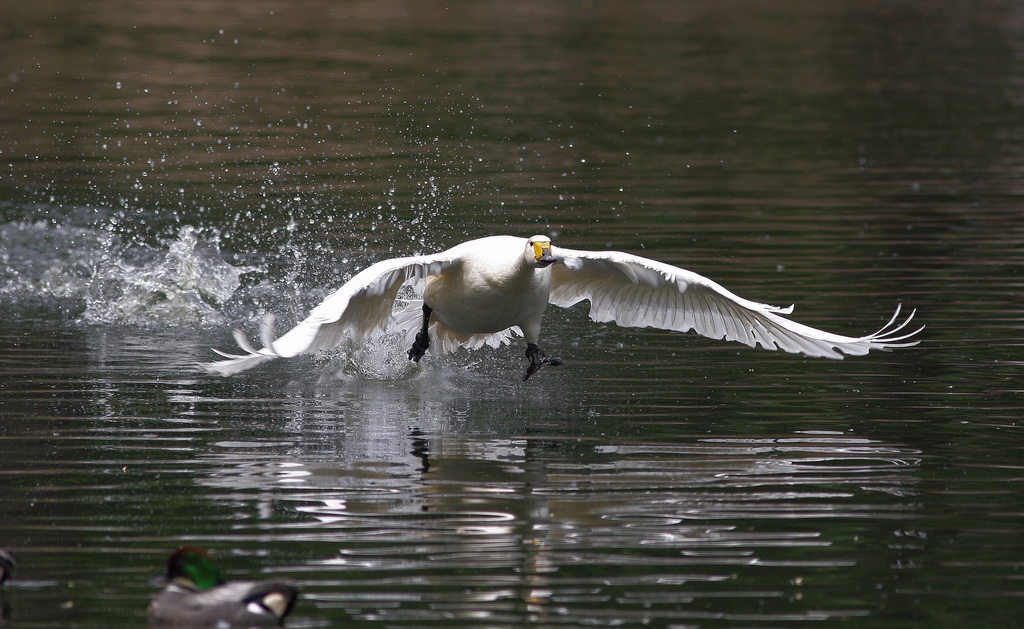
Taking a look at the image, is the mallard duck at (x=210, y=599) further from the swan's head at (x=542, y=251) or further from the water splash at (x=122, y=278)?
the water splash at (x=122, y=278)

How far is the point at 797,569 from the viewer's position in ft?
24.5

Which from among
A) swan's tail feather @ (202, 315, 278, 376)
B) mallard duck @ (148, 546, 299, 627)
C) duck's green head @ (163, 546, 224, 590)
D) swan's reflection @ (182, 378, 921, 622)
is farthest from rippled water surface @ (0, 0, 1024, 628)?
swan's tail feather @ (202, 315, 278, 376)

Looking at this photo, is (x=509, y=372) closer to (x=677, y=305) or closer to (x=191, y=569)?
(x=677, y=305)

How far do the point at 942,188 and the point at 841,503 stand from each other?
39.7 feet

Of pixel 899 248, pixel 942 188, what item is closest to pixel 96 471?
pixel 899 248

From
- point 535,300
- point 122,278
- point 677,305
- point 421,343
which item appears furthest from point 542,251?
point 122,278

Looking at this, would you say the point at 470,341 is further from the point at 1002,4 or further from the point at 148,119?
the point at 1002,4

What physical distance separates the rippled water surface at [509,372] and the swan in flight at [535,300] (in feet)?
1.54

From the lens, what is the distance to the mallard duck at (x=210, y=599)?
6.46m

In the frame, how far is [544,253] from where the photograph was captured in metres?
9.99

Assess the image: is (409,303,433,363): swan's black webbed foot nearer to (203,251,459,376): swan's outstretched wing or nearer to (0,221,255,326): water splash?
(203,251,459,376): swan's outstretched wing

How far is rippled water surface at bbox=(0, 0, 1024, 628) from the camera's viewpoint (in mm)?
7441

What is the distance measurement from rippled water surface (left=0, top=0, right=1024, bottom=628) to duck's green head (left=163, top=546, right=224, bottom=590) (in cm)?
29

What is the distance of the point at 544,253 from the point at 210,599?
411 centimetres
